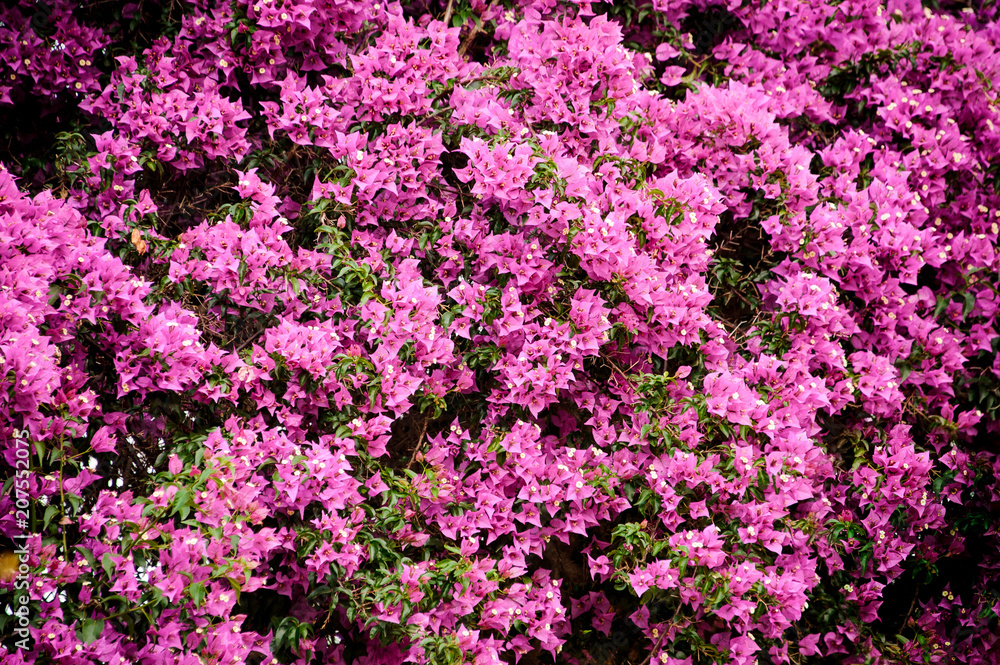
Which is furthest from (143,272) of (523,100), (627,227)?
(627,227)

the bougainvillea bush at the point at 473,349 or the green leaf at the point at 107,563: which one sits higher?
the bougainvillea bush at the point at 473,349

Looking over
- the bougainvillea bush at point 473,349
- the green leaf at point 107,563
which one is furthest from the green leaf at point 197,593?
the green leaf at point 107,563

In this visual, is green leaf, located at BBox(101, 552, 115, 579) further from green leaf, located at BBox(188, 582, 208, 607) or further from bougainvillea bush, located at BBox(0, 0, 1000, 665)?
green leaf, located at BBox(188, 582, 208, 607)

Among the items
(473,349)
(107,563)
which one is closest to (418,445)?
(473,349)

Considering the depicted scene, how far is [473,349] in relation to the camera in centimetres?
264

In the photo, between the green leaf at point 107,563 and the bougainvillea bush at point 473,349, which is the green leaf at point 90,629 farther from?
the green leaf at point 107,563

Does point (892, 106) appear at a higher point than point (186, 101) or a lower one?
higher

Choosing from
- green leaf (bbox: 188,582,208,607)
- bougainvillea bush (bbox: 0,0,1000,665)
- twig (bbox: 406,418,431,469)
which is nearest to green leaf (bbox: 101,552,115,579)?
bougainvillea bush (bbox: 0,0,1000,665)

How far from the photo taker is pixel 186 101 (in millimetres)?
2762

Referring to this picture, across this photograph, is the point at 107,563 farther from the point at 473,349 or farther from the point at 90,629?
the point at 473,349

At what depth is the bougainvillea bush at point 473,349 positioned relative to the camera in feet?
7.46

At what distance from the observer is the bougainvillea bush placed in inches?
89.5

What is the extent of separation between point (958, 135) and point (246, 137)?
2.90m

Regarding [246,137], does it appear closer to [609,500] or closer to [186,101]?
[186,101]
